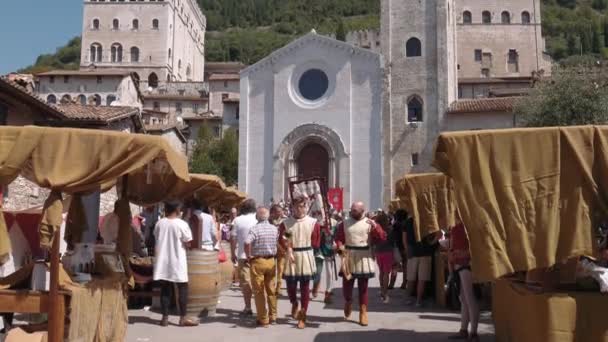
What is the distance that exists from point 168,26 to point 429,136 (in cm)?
5470

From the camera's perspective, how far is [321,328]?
8.12 metres

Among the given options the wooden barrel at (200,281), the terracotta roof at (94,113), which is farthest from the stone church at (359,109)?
the wooden barrel at (200,281)

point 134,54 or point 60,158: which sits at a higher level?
point 134,54

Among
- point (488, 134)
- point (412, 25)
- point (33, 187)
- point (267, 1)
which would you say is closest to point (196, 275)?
point (488, 134)

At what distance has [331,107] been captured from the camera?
32.2 meters

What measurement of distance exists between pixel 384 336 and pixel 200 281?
2946 millimetres

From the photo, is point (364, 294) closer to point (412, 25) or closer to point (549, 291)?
point (549, 291)

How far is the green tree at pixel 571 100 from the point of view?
24.2 m

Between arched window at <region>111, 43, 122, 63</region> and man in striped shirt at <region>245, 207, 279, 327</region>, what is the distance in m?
75.1

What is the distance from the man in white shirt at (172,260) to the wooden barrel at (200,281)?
549 millimetres

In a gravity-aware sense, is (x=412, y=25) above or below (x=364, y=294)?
above

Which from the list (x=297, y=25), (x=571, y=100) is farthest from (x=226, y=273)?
(x=297, y=25)

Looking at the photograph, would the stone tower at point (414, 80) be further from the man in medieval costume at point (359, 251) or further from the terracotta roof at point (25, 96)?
the man in medieval costume at point (359, 251)

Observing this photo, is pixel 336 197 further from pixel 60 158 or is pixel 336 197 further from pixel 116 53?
pixel 116 53
